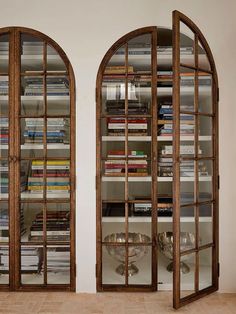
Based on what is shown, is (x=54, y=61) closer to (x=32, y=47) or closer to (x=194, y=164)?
(x=32, y=47)

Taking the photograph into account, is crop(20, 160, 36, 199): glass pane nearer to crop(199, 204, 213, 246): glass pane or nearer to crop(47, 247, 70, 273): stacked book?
crop(47, 247, 70, 273): stacked book

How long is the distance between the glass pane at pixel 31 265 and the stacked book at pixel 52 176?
517 mm

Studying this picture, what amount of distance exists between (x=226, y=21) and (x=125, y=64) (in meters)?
0.95

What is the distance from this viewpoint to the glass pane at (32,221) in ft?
10.2

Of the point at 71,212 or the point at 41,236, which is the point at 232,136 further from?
the point at 41,236

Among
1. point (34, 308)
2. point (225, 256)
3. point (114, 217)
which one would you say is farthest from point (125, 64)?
point (34, 308)

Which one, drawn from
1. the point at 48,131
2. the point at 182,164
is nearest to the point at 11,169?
the point at 48,131

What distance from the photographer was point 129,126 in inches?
122

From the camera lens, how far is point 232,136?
3.09 m

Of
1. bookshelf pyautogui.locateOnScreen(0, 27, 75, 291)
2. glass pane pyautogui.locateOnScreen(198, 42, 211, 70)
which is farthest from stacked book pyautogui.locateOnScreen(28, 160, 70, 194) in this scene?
glass pane pyautogui.locateOnScreen(198, 42, 211, 70)

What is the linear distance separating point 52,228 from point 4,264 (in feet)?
1.75

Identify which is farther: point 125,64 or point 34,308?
point 125,64

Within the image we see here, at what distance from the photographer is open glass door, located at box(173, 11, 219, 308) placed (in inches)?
108

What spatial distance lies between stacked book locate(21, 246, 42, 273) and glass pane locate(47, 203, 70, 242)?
163mm
